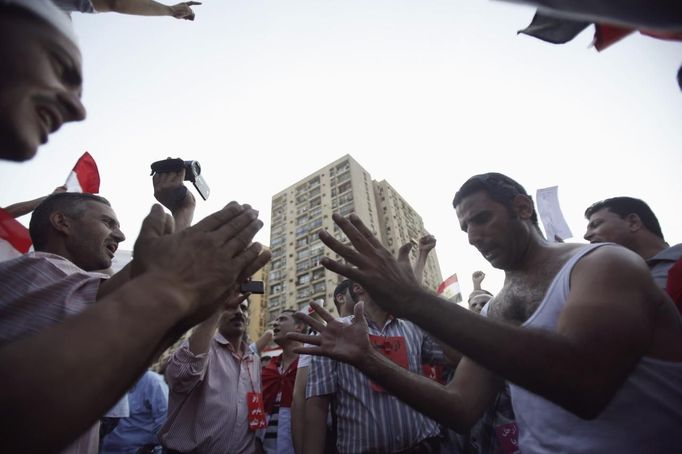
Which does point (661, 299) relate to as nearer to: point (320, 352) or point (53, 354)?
point (320, 352)

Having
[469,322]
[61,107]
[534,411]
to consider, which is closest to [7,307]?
[61,107]

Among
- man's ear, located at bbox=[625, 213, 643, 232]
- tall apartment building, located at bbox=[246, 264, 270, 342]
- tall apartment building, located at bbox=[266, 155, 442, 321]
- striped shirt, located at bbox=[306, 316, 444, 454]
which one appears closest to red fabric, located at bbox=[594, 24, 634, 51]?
striped shirt, located at bbox=[306, 316, 444, 454]

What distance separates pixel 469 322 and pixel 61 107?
5.24 feet

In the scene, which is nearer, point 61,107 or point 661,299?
point 61,107

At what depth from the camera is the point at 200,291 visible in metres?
0.93

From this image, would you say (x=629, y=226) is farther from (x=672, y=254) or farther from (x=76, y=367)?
(x=76, y=367)

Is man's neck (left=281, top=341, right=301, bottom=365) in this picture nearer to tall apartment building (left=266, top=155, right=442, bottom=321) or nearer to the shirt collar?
the shirt collar

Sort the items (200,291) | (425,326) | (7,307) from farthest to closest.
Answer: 1. (425,326)
2. (7,307)
3. (200,291)

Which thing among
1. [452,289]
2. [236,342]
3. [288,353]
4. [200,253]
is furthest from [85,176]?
[452,289]

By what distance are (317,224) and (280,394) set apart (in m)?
40.7

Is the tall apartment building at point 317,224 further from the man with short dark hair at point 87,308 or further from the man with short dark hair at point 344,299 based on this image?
the man with short dark hair at point 87,308

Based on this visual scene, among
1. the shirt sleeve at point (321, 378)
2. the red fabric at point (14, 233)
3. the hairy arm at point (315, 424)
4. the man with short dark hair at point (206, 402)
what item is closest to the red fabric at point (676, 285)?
the shirt sleeve at point (321, 378)

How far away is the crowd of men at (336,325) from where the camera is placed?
0.66 meters

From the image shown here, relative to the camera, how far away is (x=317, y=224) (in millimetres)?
45000
